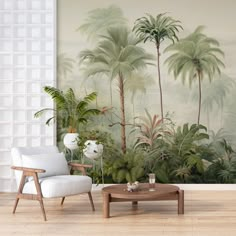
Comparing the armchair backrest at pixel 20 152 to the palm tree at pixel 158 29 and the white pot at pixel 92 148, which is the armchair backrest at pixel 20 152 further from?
the palm tree at pixel 158 29

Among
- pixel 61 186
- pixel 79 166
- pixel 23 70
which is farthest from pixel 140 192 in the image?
pixel 23 70

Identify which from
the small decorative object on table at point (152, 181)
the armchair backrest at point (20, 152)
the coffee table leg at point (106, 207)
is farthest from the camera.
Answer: the armchair backrest at point (20, 152)

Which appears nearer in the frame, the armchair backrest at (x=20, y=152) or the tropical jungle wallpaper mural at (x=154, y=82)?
the armchair backrest at (x=20, y=152)

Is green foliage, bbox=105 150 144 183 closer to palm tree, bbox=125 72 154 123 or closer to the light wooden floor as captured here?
the light wooden floor

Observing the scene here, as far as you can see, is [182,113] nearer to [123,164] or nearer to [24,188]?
[123,164]

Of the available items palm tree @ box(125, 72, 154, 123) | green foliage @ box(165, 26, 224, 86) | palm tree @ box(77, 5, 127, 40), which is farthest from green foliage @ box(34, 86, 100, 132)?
green foliage @ box(165, 26, 224, 86)

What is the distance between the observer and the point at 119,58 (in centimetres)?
938

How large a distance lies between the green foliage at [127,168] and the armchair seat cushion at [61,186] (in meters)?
1.94

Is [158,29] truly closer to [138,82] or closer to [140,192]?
[138,82]

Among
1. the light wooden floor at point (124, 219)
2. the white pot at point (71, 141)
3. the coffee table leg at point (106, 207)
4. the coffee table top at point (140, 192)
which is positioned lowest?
the light wooden floor at point (124, 219)

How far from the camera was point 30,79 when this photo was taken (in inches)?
365

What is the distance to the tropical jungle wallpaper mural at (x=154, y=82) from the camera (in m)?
9.28

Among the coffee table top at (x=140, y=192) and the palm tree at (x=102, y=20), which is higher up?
the palm tree at (x=102, y=20)

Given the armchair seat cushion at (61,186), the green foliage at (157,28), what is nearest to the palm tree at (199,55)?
the green foliage at (157,28)
